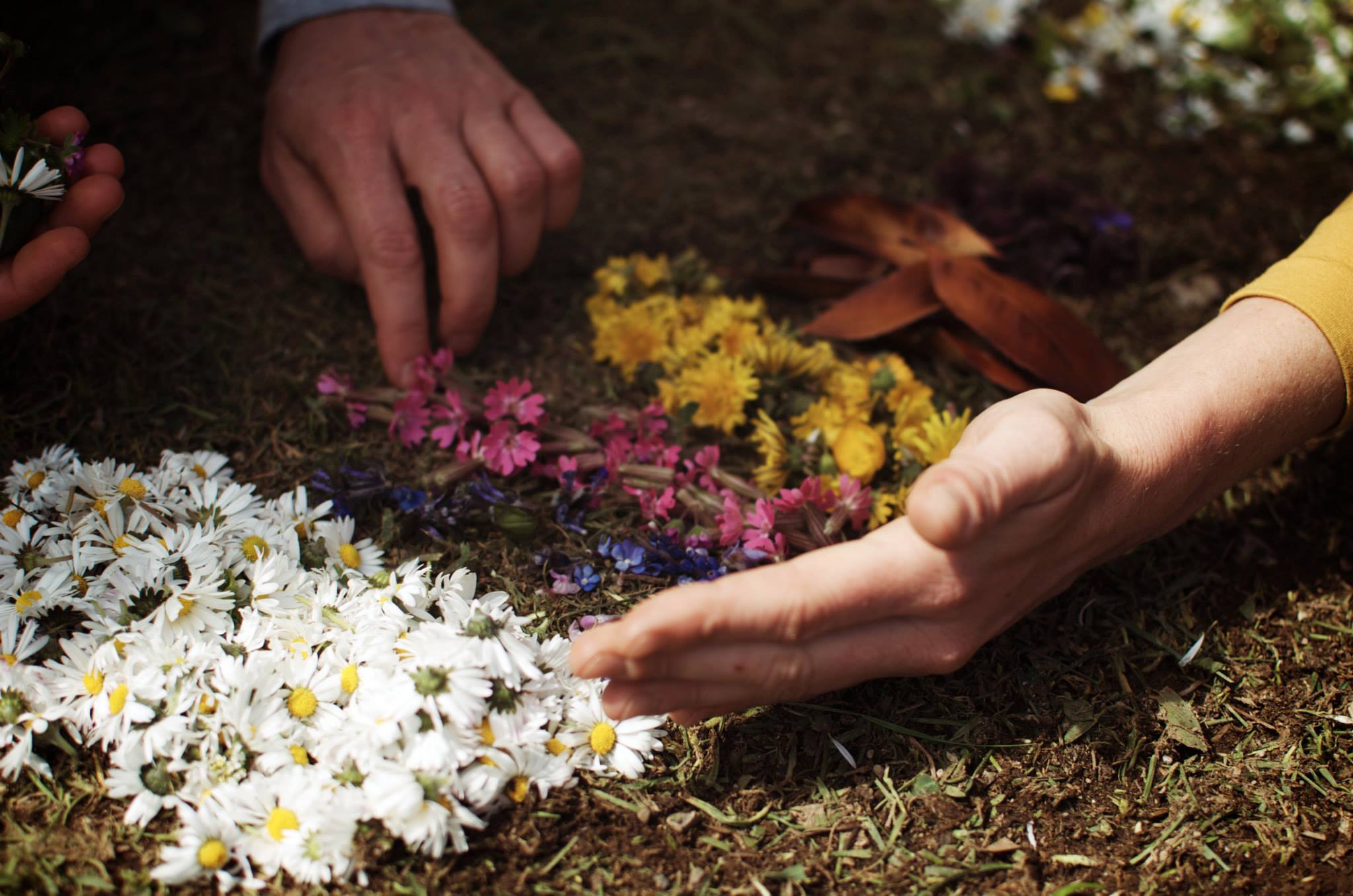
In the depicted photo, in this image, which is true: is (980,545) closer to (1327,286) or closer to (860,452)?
(860,452)

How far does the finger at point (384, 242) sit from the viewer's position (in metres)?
1.66

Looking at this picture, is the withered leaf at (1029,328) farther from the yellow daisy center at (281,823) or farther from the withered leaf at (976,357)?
the yellow daisy center at (281,823)

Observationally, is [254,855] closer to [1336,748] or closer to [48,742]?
[48,742]

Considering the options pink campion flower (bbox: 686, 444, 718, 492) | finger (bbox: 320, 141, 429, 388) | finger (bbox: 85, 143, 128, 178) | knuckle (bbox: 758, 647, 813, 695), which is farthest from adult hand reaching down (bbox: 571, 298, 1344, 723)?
finger (bbox: 85, 143, 128, 178)

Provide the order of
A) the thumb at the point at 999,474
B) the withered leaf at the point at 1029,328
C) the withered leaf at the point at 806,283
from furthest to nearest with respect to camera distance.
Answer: the withered leaf at the point at 806,283 → the withered leaf at the point at 1029,328 → the thumb at the point at 999,474

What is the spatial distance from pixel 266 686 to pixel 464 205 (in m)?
0.88

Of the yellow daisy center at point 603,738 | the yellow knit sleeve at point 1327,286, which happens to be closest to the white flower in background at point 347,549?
the yellow daisy center at point 603,738

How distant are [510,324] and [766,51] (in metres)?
1.38

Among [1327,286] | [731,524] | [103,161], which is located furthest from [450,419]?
[1327,286]

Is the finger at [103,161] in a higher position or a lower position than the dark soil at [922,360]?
higher

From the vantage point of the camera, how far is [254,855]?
1.12 meters

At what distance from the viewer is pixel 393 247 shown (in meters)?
1.66

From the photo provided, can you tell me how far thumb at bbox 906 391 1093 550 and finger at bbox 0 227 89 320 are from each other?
3.98 feet

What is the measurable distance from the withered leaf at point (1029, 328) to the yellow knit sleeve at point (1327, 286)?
0.27 meters
